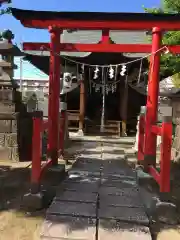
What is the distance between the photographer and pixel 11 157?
6867 millimetres

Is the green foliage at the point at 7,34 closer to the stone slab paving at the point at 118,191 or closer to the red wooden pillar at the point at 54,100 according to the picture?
the red wooden pillar at the point at 54,100

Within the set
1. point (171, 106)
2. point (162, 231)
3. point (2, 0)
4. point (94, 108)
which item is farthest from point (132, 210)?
point (94, 108)

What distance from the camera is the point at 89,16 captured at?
18.5 ft

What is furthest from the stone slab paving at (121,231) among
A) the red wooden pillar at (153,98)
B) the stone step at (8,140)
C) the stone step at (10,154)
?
the stone step at (8,140)

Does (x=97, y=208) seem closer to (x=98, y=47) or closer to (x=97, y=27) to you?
(x=98, y=47)

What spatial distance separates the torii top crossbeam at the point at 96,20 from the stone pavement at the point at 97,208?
323cm

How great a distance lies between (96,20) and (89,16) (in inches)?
6.6

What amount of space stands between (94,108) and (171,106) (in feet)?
25.2

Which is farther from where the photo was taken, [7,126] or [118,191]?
[7,126]

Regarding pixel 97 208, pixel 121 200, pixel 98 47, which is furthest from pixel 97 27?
pixel 97 208

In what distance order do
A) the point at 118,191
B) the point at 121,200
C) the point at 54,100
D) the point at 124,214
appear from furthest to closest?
1. the point at 54,100
2. the point at 118,191
3. the point at 121,200
4. the point at 124,214

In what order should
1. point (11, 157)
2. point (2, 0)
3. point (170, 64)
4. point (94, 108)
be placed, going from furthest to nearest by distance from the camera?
point (94, 108)
point (170, 64)
point (11, 157)
point (2, 0)

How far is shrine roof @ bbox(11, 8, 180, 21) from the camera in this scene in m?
5.55

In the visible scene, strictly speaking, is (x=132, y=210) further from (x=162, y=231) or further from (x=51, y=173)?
(x=51, y=173)
